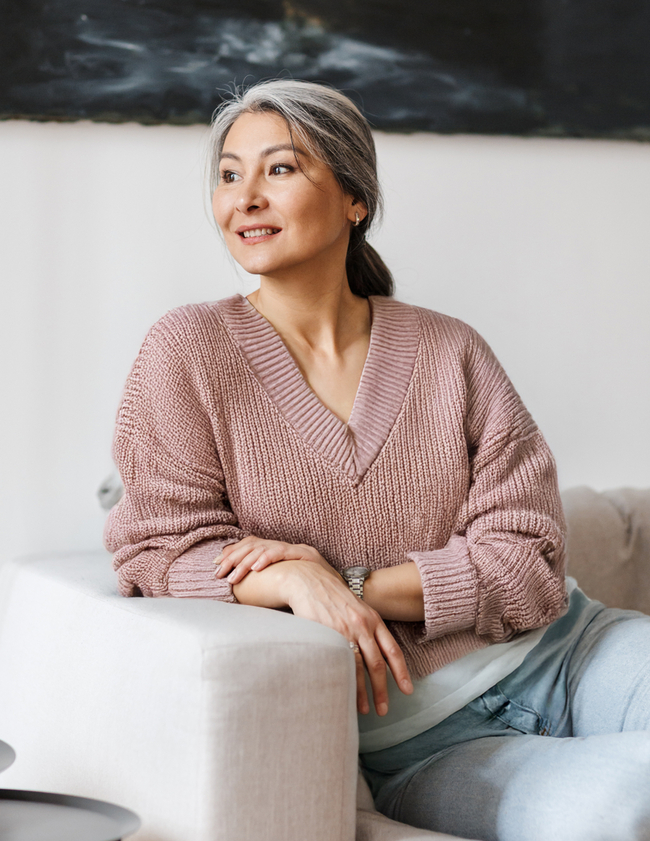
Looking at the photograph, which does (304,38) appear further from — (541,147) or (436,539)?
(436,539)

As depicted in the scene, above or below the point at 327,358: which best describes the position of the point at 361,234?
above

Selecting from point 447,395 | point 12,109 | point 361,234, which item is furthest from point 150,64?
point 447,395

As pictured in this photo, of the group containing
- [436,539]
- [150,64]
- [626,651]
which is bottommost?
[626,651]

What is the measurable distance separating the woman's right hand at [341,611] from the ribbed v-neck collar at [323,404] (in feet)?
0.61

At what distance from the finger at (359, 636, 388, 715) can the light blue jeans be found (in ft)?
0.43

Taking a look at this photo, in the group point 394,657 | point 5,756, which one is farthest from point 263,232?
point 5,756

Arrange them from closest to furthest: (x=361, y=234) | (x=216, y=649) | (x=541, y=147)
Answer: (x=216, y=649) < (x=361, y=234) < (x=541, y=147)

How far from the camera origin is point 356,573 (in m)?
1.08

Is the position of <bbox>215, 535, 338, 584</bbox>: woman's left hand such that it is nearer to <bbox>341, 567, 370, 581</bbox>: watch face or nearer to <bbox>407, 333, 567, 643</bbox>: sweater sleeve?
<bbox>341, 567, 370, 581</bbox>: watch face

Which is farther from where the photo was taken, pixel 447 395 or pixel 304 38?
pixel 304 38

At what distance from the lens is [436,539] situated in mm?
1172

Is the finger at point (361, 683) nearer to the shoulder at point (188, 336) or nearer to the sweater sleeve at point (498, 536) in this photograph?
the sweater sleeve at point (498, 536)

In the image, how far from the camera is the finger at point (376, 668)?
3.14 ft

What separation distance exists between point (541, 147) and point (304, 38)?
1.84 ft
